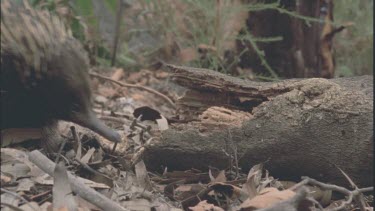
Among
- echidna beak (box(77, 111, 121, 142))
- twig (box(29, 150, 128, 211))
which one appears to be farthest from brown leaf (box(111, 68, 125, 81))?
twig (box(29, 150, 128, 211))

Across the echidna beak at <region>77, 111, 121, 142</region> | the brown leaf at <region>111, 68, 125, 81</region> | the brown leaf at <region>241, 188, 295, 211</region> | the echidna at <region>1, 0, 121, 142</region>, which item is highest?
the echidna at <region>1, 0, 121, 142</region>

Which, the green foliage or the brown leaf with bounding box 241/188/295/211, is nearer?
the brown leaf with bounding box 241/188/295/211

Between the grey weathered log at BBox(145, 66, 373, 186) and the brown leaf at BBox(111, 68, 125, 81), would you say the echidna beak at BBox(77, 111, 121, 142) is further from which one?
the brown leaf at BBox(111, 68, 125, 81)

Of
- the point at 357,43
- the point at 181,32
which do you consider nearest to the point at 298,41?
the point at 181,32

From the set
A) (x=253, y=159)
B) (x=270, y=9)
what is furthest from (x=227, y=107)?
(x=270, y=9)

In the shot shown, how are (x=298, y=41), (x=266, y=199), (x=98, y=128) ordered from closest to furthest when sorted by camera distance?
1. (x=266, y=199)
2. (x=98, y=128)
3. (x=298, y=41)

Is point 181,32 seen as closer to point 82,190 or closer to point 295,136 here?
point 295,136
